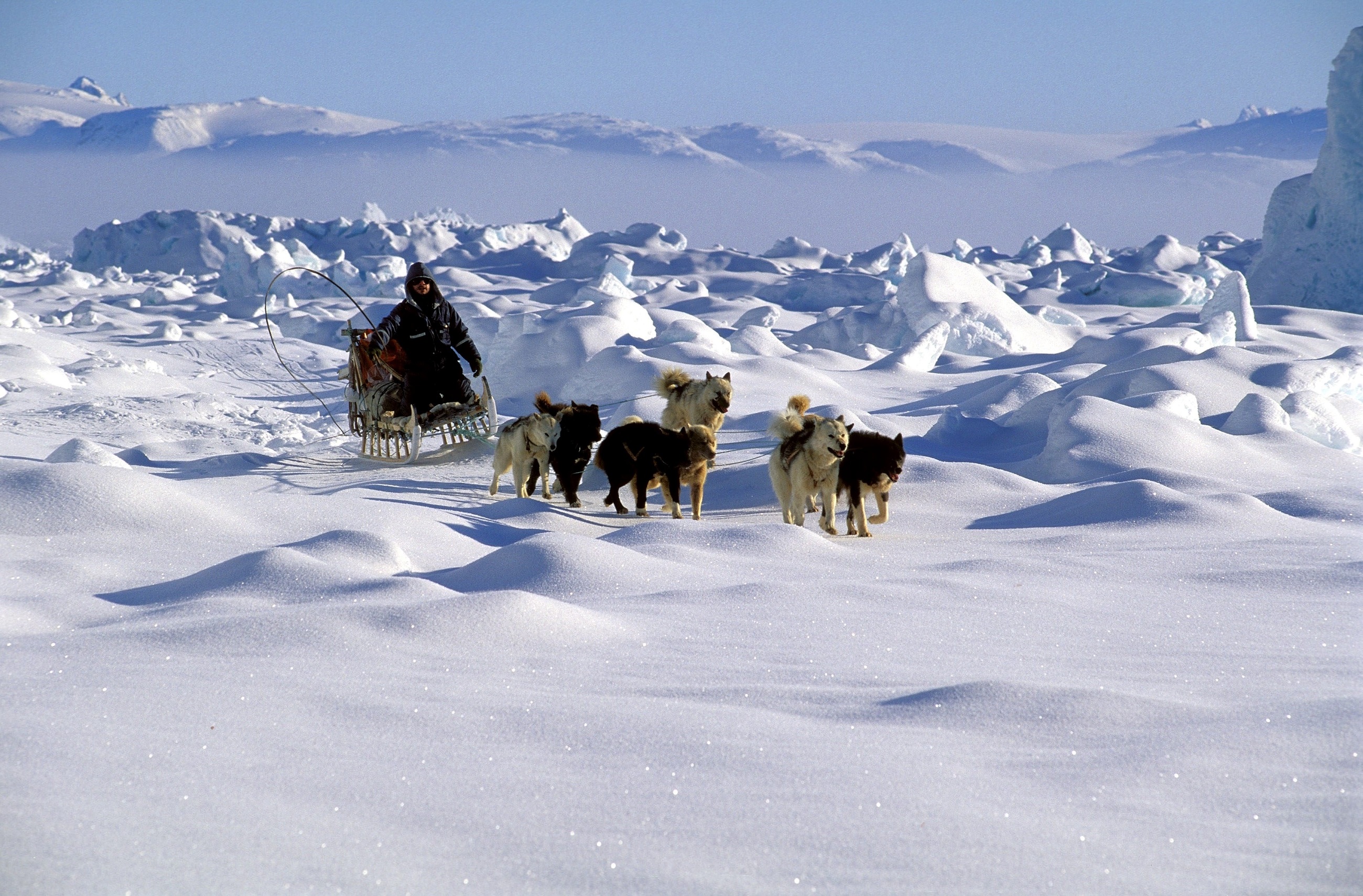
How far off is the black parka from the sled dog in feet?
6.28

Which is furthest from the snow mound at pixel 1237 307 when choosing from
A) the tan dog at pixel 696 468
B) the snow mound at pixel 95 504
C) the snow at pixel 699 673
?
the snow mound at pixel 95 504

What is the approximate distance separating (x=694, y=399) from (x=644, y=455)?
1.00 m

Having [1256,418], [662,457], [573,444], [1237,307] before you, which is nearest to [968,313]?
[1237,307]

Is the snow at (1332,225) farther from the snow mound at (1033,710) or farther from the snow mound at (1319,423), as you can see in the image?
the snow mound at (1033,710)

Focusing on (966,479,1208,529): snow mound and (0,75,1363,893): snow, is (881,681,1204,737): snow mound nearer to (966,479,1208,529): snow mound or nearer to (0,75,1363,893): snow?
(0,75,1363,893): snow

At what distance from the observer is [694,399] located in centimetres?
710

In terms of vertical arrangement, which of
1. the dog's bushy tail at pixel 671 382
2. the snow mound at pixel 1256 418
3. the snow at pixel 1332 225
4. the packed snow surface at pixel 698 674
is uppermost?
the snow at pixel 1332 225

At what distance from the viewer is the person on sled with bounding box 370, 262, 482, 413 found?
25.3ft

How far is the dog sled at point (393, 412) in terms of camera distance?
25.6ft

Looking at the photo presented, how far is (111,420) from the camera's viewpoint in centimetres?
1128

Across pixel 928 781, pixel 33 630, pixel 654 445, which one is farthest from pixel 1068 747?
pixel 654 445

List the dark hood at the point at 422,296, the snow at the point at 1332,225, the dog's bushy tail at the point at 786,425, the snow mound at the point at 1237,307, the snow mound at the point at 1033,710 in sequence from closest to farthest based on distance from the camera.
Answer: the snow mound at the point at 1033,710 < the dog's bushy tail at the point at 786,425 < the dark hood at the point at 422,296 < the snow mound at the point at 1237,307 < the snow at the point at 1332,225

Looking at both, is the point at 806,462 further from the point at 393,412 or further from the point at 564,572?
the point at 393,412

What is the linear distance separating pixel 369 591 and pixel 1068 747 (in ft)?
7.06
